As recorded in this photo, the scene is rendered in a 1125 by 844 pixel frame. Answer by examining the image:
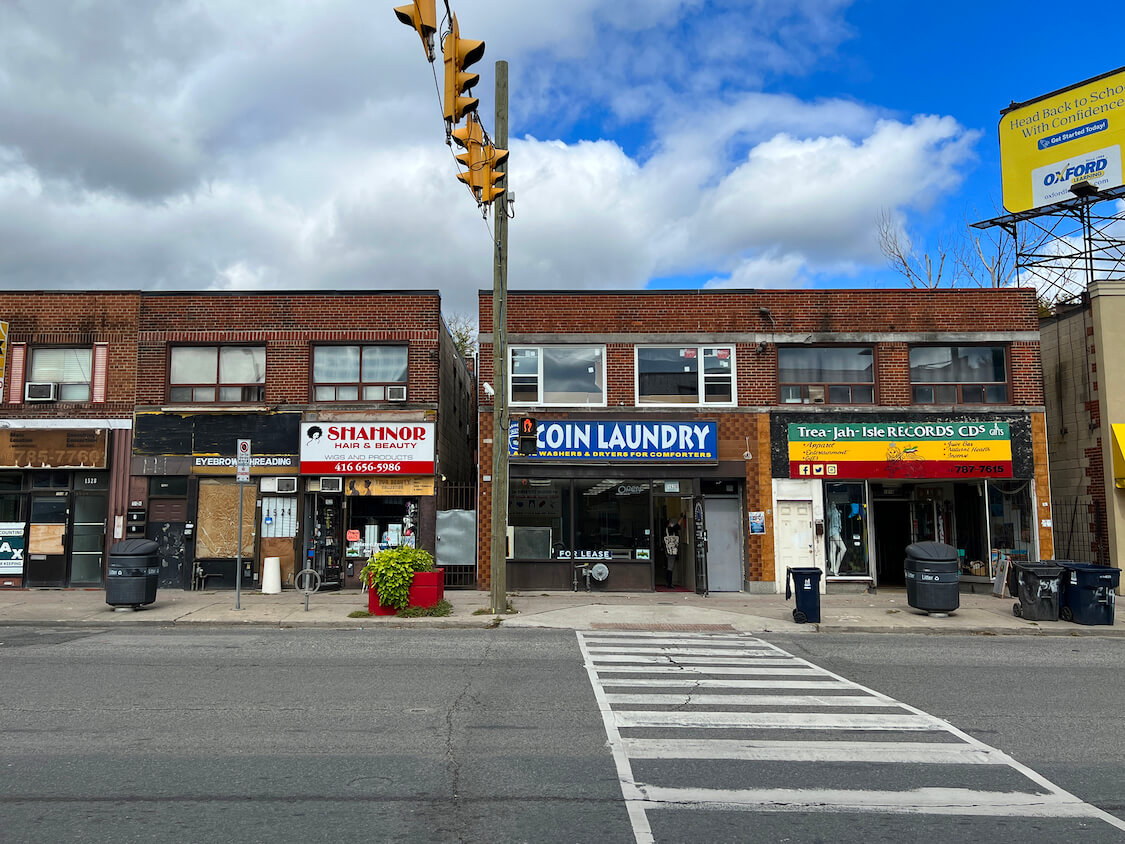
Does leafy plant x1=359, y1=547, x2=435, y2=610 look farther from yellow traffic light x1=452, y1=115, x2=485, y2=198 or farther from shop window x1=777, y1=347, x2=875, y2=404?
shop window x1=777, y1=347, x2=875, y2=404

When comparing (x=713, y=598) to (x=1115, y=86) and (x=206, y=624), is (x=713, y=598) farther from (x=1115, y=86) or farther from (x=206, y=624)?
(x=1115, y=86)

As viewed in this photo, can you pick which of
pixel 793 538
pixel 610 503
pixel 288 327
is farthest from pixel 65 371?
pixel 793 538

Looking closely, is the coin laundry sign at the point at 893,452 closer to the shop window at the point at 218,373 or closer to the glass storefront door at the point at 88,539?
the shop window at the point at 218,373

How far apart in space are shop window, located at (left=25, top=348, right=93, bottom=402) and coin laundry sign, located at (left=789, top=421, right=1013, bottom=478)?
55.0ft

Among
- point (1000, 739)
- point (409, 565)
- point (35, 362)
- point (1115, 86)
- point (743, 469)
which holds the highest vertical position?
point (1115, 86)

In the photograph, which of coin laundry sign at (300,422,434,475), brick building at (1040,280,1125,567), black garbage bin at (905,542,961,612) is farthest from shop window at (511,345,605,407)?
brick building at (1040,280,1125,567)

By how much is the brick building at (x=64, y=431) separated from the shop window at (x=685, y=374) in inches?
477

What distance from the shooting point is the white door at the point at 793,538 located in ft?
62.3

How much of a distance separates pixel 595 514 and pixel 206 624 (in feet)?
28.4

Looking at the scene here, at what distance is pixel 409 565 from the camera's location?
48.6 feet

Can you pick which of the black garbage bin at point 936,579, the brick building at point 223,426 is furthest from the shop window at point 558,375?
the black garbage bin at point 936,579

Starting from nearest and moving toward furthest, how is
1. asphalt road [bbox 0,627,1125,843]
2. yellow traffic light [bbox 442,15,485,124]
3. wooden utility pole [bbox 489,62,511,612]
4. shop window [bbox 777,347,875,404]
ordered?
asphalt road [bbox 0,627,1125,843] < yellow traffic light [bbox 442,15,485,124] < wooden utility pole [bbox 489,62,511,612] < shop window [bbox 777,347,875,404]

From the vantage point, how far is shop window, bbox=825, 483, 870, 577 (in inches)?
758

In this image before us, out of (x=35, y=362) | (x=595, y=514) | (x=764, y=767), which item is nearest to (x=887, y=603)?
(x=595, y=514)
